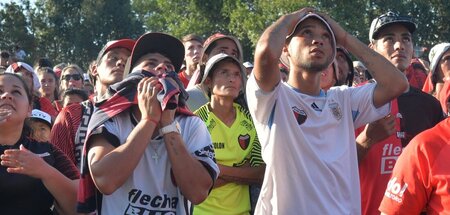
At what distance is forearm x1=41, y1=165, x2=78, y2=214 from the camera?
12.8 ft

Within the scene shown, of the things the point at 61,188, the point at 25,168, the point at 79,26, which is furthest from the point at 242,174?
the point at 79,26

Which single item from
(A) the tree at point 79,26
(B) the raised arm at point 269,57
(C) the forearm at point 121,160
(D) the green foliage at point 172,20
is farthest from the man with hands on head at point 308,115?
(A) the tree at point 79,26

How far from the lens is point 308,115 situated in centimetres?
409

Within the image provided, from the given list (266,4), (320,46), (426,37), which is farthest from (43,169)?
(426,37)

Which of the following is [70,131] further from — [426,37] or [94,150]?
[426,37]

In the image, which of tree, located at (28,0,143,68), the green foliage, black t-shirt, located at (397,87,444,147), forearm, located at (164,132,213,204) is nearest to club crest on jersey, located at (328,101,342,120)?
black t-shirt, located at (397,87,444,147)

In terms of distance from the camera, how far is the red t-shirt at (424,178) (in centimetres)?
333

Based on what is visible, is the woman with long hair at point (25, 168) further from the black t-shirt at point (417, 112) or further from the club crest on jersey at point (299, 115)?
the black t-shirt at point (417, 112)

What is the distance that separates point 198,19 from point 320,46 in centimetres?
4246

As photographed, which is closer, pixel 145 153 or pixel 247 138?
pixel 145 153

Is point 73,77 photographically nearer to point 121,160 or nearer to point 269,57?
point 269,57

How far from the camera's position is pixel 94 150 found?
3.48m

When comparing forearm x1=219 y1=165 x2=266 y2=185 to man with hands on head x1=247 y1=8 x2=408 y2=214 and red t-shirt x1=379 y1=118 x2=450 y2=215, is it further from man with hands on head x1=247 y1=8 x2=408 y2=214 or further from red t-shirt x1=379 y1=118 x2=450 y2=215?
red t-shirt x1=379 y1=118 x2=450 y2=215

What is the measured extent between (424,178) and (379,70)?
1113 millimetres
